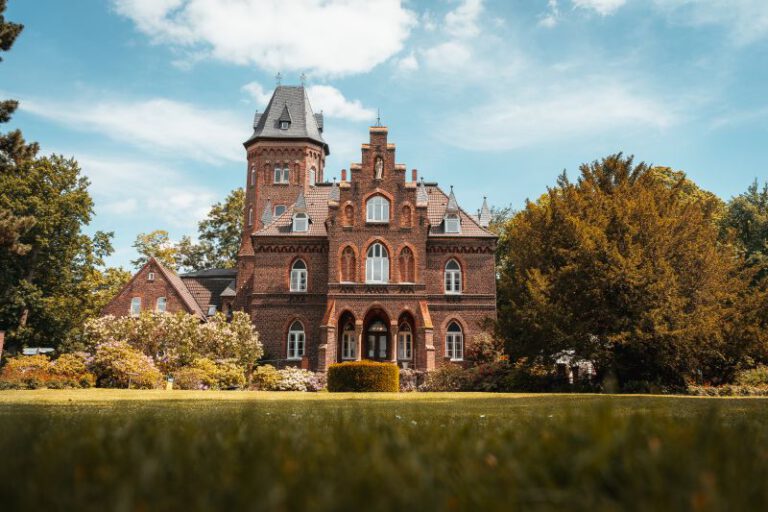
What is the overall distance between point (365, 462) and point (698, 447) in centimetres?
119

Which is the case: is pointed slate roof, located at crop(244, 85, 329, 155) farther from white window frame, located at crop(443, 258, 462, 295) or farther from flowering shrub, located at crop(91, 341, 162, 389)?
flowering shrub, located at crop(91, 341, 162, 389)

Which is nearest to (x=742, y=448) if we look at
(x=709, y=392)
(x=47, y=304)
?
(x=709, y=392)

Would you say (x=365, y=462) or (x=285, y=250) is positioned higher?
(x=285, y=250)

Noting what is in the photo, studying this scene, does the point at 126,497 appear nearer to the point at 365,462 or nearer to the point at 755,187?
the point at 365,462

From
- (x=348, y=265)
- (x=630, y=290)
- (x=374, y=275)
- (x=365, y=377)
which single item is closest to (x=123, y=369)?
(x=365, y=377)

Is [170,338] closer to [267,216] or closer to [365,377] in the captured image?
[365,377]

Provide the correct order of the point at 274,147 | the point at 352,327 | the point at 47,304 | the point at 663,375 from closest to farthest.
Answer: the point at 663,375 → the point at 352,327 → the point at 47,304 → the point at 274,147

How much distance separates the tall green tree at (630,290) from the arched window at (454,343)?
9.33m

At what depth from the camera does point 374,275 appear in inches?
1458

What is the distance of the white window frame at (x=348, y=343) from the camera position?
38062 mm

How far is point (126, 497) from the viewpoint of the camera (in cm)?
149

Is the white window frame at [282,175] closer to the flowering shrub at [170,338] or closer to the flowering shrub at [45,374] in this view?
the flowering shrub at [170,338]

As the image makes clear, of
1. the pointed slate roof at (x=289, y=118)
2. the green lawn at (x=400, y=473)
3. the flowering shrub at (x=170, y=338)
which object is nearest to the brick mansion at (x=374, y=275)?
the flowering shrub at (x=170, y=338)

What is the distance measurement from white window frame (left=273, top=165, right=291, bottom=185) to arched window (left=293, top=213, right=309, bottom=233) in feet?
33.6
